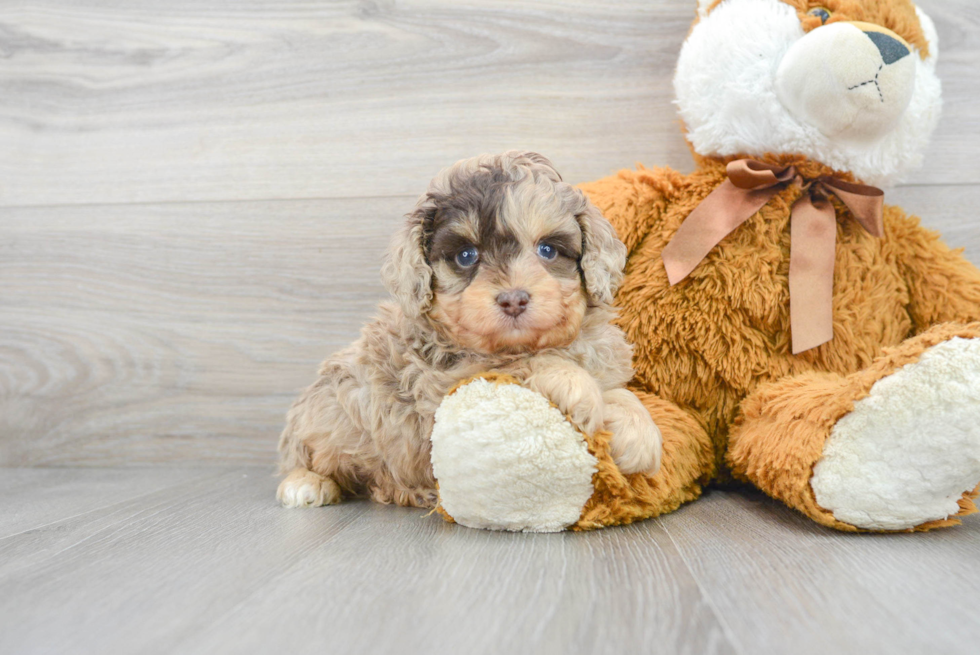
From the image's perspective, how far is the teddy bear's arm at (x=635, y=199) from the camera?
58.8 inches

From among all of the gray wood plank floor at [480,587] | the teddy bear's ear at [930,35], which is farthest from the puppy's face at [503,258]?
the teddy bear's ear at [930,35]

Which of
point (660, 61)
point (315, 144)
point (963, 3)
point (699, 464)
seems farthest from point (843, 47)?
point (315, 144)

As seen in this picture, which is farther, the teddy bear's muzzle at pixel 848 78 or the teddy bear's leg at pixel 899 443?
the teddy bear's muzzle at pixel 848 78

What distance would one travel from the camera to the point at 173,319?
1.96m

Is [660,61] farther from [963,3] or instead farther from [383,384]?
[383,384]

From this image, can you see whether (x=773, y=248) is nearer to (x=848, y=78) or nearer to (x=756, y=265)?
(x=756, y=265)

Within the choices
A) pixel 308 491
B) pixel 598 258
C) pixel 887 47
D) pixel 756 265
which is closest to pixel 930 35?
pixel 887 47

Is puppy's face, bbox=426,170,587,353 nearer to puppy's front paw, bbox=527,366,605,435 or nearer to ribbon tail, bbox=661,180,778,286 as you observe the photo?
puppy's front paw, bbox=527,366,605,435

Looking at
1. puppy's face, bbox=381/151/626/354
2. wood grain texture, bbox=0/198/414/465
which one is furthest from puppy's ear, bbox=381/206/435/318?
wood grain texture, bbox=0/198/414/465

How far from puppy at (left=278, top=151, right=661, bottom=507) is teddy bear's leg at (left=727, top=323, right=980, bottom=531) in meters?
0.26

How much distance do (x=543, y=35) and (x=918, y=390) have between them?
125 cm

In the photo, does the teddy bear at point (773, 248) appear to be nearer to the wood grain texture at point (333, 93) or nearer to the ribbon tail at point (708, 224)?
the ribbon tail at point (708, 224)

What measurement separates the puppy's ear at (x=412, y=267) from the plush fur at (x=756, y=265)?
46 centimetres

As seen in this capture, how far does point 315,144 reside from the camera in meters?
1.91
